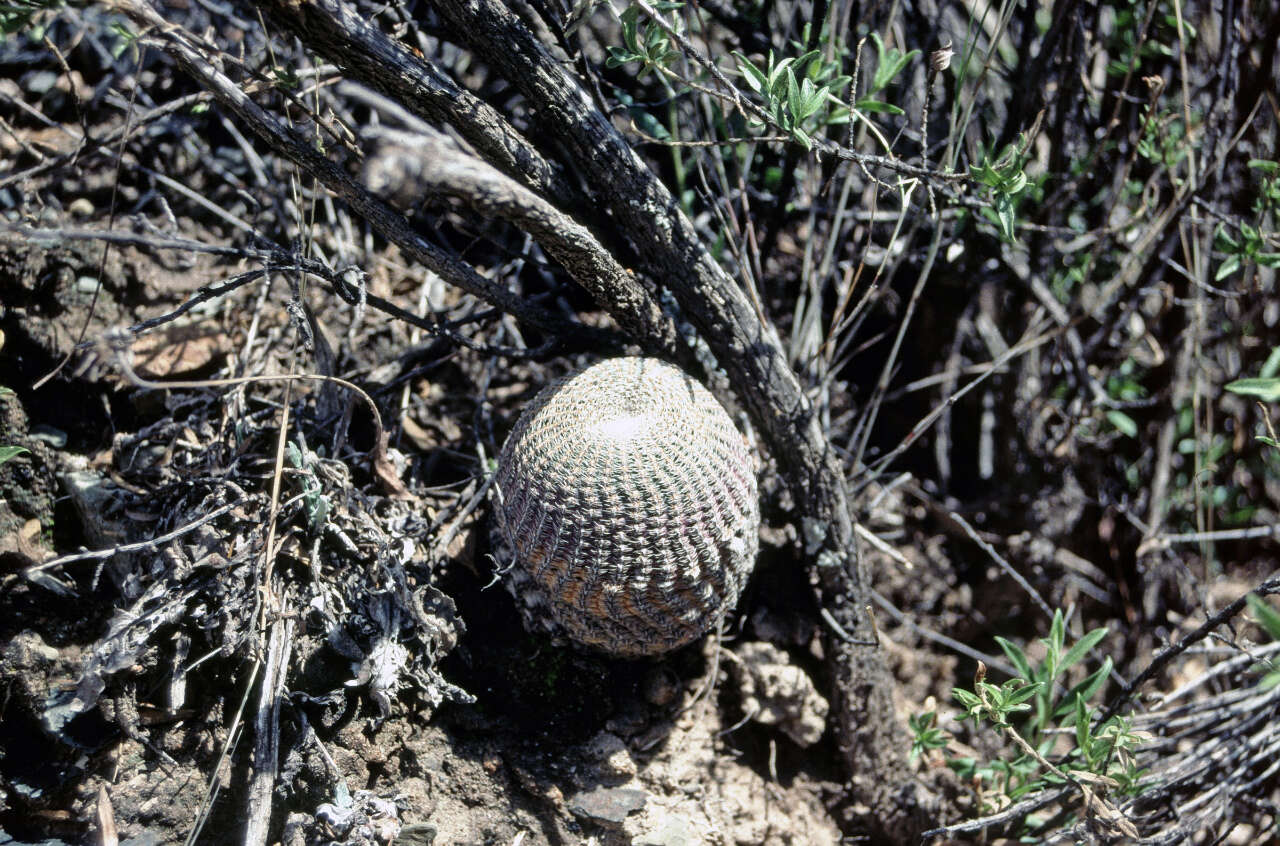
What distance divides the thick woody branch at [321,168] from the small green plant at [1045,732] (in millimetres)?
1320

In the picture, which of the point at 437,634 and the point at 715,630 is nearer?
the point at 437,634

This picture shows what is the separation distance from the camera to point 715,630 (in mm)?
2455

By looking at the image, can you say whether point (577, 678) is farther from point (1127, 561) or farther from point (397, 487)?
point (1127, 561)

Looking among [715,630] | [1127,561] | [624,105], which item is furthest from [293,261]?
[1127,561]

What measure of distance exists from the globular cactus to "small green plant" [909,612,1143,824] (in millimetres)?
624

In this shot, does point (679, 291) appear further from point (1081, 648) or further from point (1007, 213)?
point (1081, 648)

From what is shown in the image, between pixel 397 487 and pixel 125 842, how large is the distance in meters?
0.92

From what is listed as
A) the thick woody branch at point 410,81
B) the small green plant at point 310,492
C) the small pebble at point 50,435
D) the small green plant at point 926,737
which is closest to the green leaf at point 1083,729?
the small green plant at point 926,737

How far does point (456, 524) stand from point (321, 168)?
34.4 inches

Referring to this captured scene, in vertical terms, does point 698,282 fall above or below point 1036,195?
below

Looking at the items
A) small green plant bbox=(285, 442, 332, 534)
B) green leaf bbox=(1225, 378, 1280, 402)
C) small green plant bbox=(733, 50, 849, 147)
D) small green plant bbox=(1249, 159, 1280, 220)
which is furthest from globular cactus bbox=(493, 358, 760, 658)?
small green plant bbox=(1249, 159, 1280, 220)

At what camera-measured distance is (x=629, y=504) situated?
6.12 ft

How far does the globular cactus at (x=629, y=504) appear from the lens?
6.13ft

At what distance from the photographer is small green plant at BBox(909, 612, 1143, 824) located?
78.7 inches
